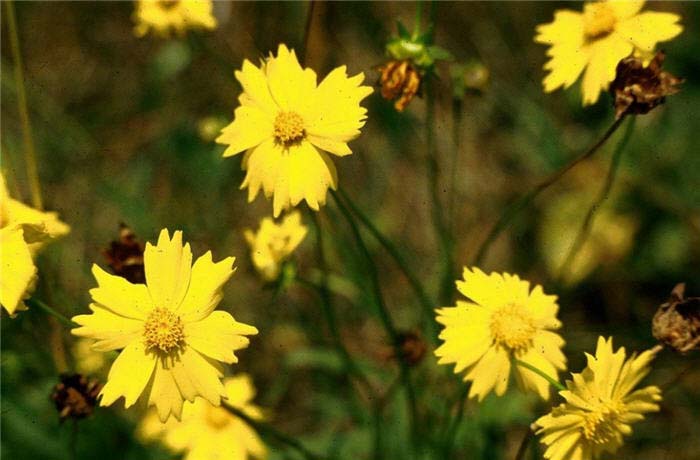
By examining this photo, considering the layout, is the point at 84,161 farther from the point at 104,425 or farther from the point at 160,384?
the point at 160,384

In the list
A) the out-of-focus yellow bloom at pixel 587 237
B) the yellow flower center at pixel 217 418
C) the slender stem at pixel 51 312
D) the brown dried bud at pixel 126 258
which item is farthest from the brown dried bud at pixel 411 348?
the out-of-focus yellow bloom at pixel 587 237

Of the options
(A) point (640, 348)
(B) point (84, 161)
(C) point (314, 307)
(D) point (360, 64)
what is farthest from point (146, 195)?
(A) point (640, 348)

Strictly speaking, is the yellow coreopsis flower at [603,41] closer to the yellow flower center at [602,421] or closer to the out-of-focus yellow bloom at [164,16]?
the yellow flower center at [602,421]

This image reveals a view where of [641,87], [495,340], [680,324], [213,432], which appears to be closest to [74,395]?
[213,432]

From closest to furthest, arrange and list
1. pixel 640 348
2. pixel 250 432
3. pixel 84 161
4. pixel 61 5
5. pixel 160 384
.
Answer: pixel 160 384, pixel 250 432, pixel 640 348, pixel 84 161, pixel 61 5

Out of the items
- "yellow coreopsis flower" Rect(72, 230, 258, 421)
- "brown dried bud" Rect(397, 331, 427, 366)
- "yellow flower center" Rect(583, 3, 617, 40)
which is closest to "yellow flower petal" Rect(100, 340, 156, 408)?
"yellow coreopsis flower" Rect(72, 230, 258, 421)

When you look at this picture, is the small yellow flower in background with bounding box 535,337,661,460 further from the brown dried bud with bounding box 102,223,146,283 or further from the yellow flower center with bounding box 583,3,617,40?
the brown dried bud with bounding box 102,223,146,283
